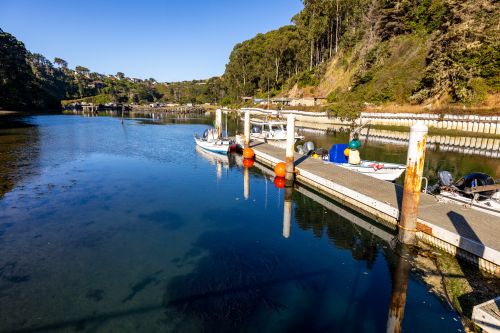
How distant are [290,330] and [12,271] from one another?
9.90 m

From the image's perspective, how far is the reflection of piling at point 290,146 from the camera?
20.9m

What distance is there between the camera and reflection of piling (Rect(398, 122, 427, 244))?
35.9ft

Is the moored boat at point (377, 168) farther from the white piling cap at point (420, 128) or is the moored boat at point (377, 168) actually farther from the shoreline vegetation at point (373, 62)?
the shoreline vegetation at point (373, 62)

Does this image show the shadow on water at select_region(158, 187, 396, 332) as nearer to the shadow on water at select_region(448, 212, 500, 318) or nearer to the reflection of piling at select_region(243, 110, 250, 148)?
the shadow on water at select_region(448, 212, 500, 318)

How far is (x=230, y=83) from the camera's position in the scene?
441 feet

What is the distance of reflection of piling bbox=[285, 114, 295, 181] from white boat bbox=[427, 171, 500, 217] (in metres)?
9.29

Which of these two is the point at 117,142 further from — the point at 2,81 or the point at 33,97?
the point at 33,97

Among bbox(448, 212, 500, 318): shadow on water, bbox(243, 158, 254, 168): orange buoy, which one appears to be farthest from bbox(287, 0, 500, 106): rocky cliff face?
bbox(448, 212, 500, 318): shadow on water

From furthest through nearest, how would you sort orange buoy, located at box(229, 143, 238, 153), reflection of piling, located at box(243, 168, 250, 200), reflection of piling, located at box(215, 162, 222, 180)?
orange buoy, located at box(229, 143, 238, 153) → reflection of piling, located at box(215, 162, 222, 180) → reflection of piling, located at box(243, 168, 250, 200)

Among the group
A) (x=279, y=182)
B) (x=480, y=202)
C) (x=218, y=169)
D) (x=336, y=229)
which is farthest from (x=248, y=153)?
(x=480, y=202)

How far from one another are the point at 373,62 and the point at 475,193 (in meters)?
65.4

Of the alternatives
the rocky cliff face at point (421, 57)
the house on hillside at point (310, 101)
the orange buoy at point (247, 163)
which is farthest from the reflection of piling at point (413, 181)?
the house on hillside at point (310, 101)

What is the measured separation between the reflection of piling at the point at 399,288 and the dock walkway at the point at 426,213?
1241 mm

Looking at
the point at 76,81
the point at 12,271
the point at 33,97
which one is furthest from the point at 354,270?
the point at 76,81
